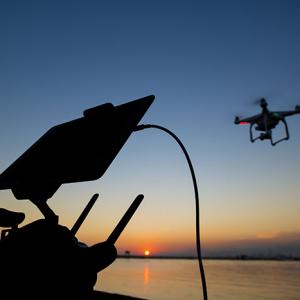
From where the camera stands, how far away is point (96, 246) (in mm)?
1514

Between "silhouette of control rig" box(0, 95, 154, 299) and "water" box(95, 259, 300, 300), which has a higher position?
"silhouette of control rig" box(0, 95, 154, 299)

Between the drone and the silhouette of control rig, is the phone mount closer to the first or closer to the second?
the silhouette of control rig

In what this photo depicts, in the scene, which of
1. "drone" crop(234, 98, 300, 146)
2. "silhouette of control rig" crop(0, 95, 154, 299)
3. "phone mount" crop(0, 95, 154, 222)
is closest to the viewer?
"silhouette of control rig" crop(0, 95, 154, 299)

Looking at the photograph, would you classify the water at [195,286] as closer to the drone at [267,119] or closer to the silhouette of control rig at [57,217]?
the drone at [267,119]

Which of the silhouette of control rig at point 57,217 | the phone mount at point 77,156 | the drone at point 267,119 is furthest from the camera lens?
the drone at point 267,119

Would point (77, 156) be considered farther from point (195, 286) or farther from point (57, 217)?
point (195, 286)

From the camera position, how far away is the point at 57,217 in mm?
1663

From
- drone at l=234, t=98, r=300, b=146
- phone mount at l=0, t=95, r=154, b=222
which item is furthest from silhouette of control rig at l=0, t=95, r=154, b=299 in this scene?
drone at l=234, t=98, r=300, b=146

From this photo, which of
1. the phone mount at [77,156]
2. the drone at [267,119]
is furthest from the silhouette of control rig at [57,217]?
the drone at [267,119]

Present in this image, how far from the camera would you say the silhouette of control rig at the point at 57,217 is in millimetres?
Result: 1454

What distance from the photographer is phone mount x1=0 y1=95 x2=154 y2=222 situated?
1683mm

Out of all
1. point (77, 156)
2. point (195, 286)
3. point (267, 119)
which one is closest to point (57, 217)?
point (77, 156)

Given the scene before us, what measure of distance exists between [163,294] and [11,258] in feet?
107

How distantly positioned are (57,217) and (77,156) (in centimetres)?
34
